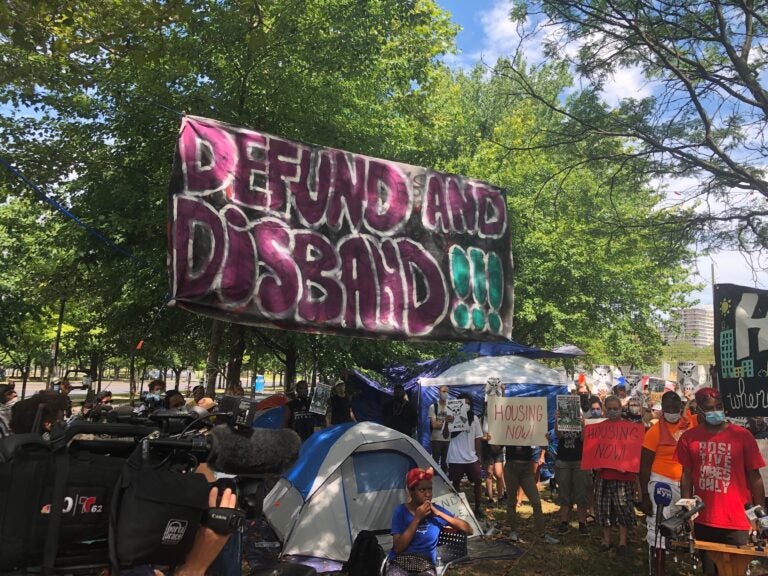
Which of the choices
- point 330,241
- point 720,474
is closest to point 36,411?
point 330,241

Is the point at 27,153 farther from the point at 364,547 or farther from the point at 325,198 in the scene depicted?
the point at 364,547

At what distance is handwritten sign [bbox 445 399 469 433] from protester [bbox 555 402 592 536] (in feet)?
5.23

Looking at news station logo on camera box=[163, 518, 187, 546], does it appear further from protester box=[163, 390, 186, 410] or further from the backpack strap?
protester box=[163, 390, 186, 410]

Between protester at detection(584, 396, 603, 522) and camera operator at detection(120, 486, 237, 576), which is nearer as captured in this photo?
camera operator at detection(120, 486, 237, 576)

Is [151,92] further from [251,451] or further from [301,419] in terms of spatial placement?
[251,451]

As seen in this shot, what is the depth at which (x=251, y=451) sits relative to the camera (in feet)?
6.73

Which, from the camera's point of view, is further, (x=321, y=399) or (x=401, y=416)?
(x=401, y=416)

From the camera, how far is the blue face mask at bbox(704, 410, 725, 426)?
4707 mm

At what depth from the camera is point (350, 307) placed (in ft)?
12.0

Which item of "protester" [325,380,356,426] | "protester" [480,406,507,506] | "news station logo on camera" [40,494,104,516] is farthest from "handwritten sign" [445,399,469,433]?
"news station logo on camera" [40,494,104,516]

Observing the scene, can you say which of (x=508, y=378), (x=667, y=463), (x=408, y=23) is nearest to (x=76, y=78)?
(x=408, y=23)

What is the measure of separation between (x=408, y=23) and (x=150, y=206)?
5351mm

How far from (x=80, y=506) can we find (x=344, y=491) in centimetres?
558

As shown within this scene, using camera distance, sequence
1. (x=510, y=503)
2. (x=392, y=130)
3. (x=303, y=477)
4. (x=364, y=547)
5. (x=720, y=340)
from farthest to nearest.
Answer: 1. (x=392, y=130)
2. (x=510, y=503)
3. (x=303, y=477)
4. (x=720, y=340)
5. (x=364, y=547)
